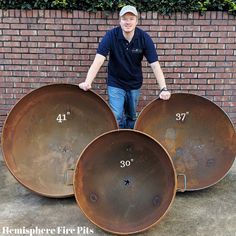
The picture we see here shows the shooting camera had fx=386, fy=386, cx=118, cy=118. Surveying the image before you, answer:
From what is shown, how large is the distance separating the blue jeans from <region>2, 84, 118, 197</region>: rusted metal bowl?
18cm

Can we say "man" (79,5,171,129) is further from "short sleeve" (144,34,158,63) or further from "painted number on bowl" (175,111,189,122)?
"painted number on bowl" (175,111,189,122)

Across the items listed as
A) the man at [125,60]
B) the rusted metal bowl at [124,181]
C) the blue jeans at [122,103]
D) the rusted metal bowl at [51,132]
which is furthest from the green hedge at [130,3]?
the rusted metal bowl at [124,181]

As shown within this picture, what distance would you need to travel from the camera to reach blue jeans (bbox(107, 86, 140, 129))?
3.86 m

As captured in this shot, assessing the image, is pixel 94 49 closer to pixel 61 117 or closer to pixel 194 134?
pixel 61 117

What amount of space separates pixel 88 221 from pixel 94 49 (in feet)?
6.63

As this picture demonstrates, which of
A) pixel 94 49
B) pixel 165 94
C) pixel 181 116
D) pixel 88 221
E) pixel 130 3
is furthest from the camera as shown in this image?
A: pixel 94 49

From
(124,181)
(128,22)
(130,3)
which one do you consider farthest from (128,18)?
(124,181)

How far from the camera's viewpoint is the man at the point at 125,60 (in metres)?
3.57

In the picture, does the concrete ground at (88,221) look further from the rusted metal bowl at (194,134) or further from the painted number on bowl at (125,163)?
the painted number on bowl at (125,163)

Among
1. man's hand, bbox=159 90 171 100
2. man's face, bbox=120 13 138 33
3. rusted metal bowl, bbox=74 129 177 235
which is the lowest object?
rusted metal bowl, bbox=74 129 177 235

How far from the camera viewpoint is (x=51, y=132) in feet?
12.5

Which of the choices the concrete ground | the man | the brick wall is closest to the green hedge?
the brick wall

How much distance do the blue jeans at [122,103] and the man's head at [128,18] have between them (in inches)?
24.8

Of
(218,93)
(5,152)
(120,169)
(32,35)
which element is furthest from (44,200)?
(218,93)
